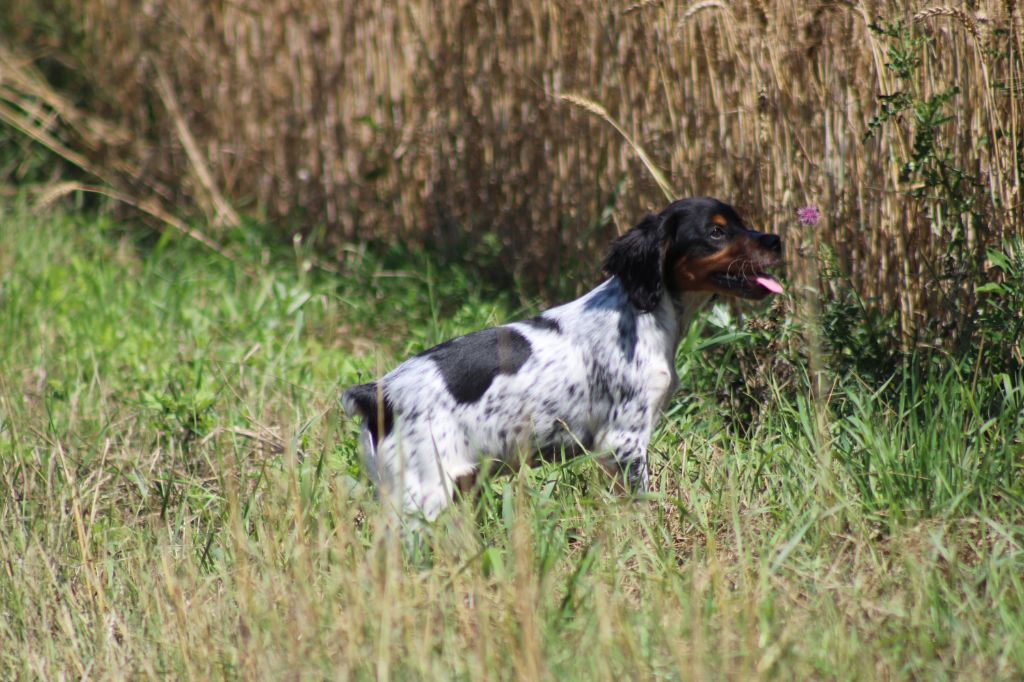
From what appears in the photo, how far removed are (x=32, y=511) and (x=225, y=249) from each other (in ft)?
11.3

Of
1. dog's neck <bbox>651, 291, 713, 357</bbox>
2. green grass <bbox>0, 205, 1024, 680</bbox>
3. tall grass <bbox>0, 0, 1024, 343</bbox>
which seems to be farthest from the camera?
tall grass <bbox>0, 0, 1024, 343</bbox>

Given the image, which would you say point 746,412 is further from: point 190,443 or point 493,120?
point 493,120

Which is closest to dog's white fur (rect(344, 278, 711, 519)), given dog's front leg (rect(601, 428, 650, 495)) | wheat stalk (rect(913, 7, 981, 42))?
dog's front leg (rect(601, 428, 650, 495))

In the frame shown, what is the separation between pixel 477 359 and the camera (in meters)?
3.68

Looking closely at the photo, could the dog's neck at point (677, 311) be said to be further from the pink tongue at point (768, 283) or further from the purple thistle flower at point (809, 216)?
the purple thistle flower at point (809, 216)

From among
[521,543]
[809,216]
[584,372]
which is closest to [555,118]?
[809,216]

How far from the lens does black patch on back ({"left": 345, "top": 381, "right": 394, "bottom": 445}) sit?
3.62m

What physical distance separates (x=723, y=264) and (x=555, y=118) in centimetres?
241

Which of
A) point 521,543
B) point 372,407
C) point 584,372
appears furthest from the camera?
point 584,372

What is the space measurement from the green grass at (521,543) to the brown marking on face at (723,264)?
1.38 feet

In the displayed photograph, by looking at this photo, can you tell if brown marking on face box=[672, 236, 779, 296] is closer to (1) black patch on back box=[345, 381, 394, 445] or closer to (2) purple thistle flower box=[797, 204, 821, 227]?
(2) purple thistle flower box=[797, 204, 821, 227]

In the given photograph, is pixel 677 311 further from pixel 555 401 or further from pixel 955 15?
pixel 955 15

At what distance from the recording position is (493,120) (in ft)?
21.0

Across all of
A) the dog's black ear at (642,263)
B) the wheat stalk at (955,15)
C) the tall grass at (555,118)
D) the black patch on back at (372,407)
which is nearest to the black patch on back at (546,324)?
the dog's black ear at (642,263)
